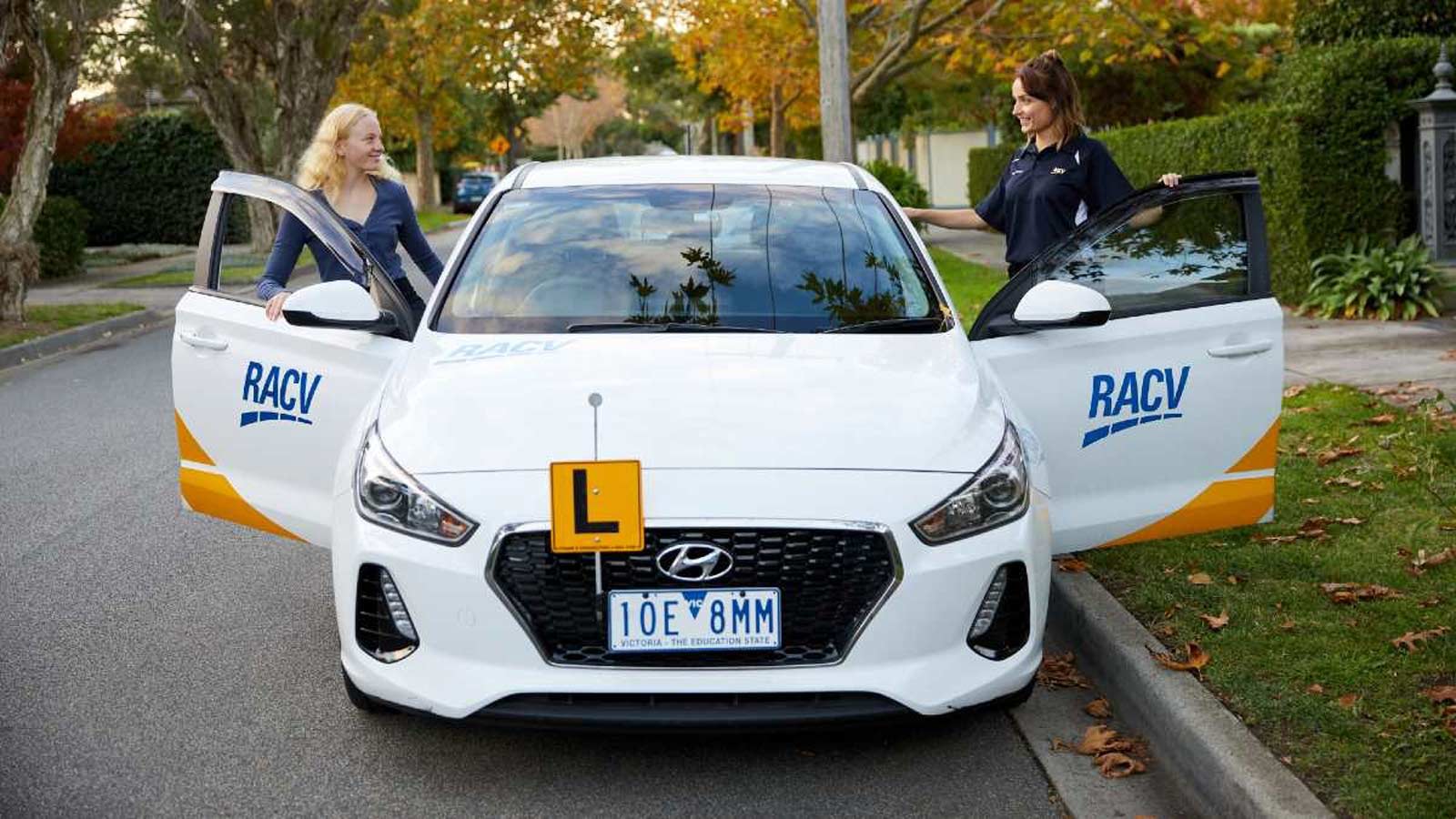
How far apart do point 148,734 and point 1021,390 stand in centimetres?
275

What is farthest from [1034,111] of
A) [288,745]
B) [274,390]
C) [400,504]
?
[288,745]

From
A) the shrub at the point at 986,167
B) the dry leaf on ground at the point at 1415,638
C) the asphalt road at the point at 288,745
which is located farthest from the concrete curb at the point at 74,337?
the shrub at the point at 986,167

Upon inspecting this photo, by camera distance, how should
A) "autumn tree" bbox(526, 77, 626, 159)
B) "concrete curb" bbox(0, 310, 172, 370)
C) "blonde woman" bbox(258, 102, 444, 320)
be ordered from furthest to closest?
"autumn tree" bbox(526, 77, 626, 159)
"concrete curb" bbox(0, 310, 172, 370)
"blonde woman" bbox(258, 102, 444, 320)

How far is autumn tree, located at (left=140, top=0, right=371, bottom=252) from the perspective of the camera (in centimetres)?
2692

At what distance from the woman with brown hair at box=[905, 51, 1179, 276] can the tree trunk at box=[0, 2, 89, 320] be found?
13.1m

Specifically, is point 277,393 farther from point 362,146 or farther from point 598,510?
point 598,510

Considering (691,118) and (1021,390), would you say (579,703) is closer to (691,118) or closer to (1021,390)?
(1021,390)

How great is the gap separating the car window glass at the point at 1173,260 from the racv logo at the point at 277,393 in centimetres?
244

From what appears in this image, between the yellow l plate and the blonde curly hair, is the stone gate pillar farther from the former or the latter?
the yellow l plate

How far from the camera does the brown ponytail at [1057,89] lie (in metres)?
6.39

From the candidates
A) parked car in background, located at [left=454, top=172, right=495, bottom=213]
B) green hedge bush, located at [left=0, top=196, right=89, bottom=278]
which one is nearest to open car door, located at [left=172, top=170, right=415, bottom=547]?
green hedge bush, located at [left=0, top=196, right=89, bottom=278]

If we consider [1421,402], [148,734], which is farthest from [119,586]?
[1421,402]

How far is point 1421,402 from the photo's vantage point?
8617 millimetres

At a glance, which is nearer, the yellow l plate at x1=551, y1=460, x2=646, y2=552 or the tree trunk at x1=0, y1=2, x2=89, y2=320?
the yellow l plate at x1=551, y1=460, x2=646, y2=552
